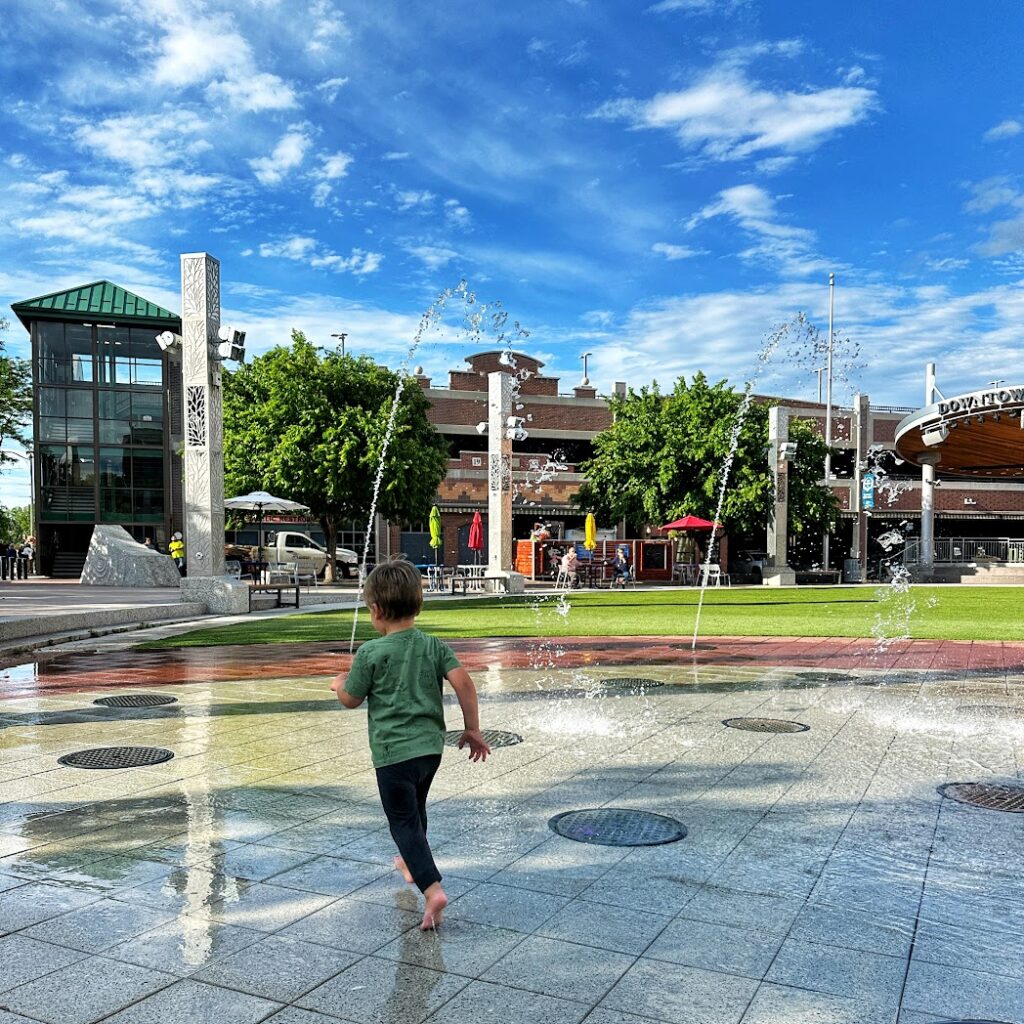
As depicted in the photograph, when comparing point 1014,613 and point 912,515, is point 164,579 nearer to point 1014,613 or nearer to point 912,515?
point 1014,613

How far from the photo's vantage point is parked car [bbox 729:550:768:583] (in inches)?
1785

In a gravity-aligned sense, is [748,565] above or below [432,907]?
below

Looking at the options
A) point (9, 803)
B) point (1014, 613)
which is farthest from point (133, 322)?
point (9, 803)

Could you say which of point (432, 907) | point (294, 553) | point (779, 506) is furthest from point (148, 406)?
point (432, 907)

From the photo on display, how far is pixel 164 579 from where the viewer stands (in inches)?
1187

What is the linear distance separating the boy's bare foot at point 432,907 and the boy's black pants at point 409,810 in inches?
1.3

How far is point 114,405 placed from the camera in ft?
149

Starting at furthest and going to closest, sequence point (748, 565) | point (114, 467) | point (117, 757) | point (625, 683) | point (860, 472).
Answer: point (860, 472)
point (748, 565)
point (114, 467)
point (625, 683)
point (117, 757)

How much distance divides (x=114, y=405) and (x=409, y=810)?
46.7 metres

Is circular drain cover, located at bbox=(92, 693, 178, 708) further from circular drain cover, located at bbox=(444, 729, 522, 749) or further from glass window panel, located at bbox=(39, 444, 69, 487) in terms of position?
glass window panel, located at bbox=(39, 444, 69, 487)

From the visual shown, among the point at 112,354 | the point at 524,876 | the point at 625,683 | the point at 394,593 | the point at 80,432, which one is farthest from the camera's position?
the point at 112,354

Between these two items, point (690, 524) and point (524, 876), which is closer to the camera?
point (524, 876)

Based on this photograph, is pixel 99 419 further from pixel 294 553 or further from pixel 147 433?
pixel 294 553

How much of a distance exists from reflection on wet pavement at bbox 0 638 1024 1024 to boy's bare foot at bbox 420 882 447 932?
8 cm
